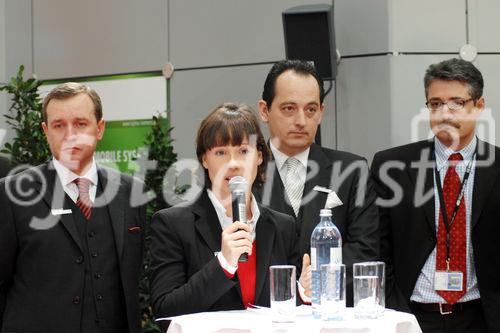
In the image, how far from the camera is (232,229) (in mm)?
2582

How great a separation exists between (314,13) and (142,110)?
181cm

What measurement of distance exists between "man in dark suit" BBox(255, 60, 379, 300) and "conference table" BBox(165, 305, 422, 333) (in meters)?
0.89

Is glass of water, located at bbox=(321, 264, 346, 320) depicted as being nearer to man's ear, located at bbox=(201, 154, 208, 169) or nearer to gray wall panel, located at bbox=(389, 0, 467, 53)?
man's ear, located at bbox=(201, 154, 208, 169)

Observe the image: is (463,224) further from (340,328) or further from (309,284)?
(340,328)

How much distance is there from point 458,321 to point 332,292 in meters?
→ 1.28

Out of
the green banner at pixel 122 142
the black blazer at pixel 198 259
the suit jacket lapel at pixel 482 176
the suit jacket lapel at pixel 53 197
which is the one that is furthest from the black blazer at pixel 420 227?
the green banner at pixel 122 142

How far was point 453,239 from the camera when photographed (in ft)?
12.0

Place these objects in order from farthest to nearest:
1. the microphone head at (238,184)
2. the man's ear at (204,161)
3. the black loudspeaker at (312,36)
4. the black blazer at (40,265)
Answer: the black loudspeaker at (312,36)
the black blazer at (40,265)
the man's ear at (204,161)
the microphone head at (238,184)

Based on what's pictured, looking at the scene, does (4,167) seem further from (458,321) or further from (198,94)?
(458,321)

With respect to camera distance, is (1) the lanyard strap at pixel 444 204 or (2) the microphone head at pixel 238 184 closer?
(2) the microphone head at pixel 238 184

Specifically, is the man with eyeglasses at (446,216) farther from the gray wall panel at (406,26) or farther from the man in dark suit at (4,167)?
the man in dark suit at (4,167)

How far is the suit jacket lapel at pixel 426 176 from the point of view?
374cm

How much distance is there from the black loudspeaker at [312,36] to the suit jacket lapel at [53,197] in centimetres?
206

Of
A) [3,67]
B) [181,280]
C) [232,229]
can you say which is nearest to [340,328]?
[232,229]
